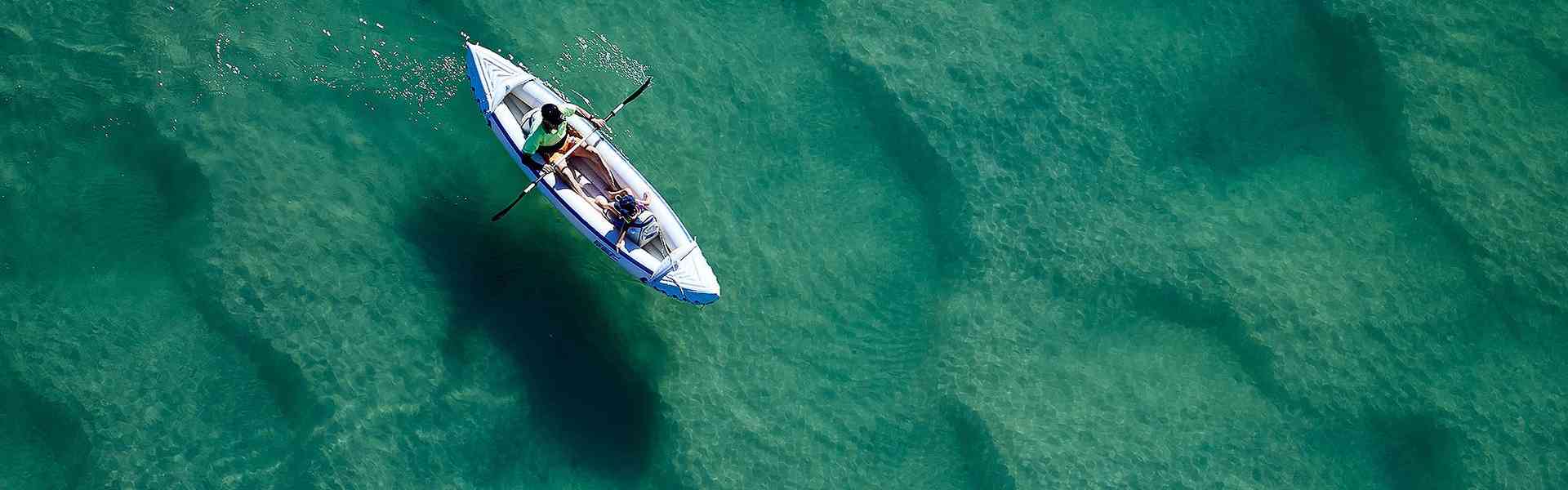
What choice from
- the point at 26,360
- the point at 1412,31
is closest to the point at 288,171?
the point at 26,360

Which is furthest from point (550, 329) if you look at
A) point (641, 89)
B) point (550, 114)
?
point (641, 89)

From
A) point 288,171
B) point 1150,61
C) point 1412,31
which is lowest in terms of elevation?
point 288,171

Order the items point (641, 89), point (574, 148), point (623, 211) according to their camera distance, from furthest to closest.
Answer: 1. point (641, 89)
2. point (574, 148)
3. point (623, 211)

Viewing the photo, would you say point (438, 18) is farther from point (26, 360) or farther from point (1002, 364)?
point (1002, 364)

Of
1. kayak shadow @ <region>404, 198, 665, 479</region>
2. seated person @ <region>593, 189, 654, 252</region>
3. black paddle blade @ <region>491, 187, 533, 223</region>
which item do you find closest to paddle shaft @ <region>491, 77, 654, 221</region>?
black paddle blade @ <region>491, 187, 533, 223</region>

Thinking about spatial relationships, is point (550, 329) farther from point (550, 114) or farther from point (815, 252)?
point (815, 252)
